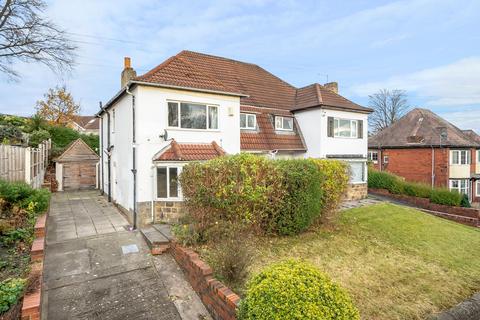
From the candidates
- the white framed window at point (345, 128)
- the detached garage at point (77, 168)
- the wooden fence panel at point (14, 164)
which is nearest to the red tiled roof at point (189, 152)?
the wooden fence panel at point (14, 164)

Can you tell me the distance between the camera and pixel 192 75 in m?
12.4

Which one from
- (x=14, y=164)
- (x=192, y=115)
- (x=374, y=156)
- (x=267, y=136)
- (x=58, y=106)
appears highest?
(x=58, y=106)

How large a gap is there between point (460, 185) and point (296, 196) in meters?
28.8

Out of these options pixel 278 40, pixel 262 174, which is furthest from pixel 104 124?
pixel 262 174

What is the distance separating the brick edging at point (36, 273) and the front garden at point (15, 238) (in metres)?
0.11

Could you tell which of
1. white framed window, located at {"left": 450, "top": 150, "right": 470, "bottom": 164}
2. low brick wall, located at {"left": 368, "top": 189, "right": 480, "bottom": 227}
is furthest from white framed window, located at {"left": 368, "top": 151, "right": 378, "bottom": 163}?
low brick wall, located at {"left": 368, "top": 189, "right": 480, "bottom": 227}

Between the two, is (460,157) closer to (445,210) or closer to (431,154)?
(431,154)

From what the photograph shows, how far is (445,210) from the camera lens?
1908 centimetres

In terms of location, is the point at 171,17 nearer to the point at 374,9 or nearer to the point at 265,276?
the point at 374,9

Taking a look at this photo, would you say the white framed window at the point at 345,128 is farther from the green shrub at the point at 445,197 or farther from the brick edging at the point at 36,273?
the brick edging at the point at 36,273

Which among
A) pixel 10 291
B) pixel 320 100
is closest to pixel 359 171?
pixel 320 100

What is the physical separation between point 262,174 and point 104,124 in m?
13.4

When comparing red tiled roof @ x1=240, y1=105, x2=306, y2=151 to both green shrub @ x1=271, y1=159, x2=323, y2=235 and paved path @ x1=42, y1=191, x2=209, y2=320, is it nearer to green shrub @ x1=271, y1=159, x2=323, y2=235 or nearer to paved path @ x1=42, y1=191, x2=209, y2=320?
green shrub @ x1=271, y1=159, x2=323, y2=235

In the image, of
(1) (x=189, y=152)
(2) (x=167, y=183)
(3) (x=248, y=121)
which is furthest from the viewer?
(3) (x=248, y=121)
